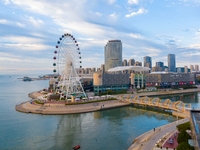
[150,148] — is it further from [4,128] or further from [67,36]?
[67,36]

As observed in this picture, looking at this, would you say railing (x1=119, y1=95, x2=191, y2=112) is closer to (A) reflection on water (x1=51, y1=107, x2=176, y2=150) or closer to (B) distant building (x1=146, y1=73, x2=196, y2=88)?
(A) reflection on water (x1=51, y1=107, x2=176, y2=150)

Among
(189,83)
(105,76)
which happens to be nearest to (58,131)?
(105,76)

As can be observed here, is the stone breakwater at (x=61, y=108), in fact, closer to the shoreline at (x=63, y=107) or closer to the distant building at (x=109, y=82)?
the shoreline at (x=63, y=107)

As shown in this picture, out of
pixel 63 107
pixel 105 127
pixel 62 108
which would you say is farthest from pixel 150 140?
pixel 63 107

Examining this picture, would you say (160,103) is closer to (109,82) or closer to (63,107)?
(63,107)

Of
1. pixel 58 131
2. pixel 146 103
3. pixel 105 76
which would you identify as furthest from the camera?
pixel 105 76

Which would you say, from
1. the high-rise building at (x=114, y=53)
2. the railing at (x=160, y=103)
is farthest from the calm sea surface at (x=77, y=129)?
the high-rise building at (x=114, y=53)

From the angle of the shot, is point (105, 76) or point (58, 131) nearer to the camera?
point (58, 131)

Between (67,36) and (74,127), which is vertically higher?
(67,36)
